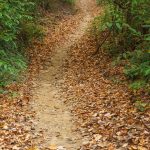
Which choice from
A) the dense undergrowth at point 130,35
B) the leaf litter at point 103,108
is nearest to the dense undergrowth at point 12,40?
the leaf litter at point 103,108

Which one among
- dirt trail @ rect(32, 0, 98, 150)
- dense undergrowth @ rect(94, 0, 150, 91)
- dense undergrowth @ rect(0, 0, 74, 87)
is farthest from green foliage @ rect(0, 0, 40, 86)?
dense undergrowth @ rect(94, 0, 150, 91)

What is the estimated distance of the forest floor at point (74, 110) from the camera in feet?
26.2

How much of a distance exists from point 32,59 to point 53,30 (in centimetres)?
759

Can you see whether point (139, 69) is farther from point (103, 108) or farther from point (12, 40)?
point (12, 40)

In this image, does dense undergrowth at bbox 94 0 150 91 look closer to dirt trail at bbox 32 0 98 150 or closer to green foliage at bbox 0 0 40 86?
dirt trail at bbox 32 0 98 150

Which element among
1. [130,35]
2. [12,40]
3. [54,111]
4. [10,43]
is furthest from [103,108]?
[12,40]

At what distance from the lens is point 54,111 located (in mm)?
10477

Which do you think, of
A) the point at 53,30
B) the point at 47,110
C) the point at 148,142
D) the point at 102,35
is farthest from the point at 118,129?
the point at 53,30

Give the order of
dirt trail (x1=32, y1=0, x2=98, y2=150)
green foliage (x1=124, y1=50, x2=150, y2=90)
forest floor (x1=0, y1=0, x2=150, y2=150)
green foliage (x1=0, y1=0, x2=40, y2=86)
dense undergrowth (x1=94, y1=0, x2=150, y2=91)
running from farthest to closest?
green foliage (x1=0, y1=0, x2=40, y2=86) → dense undergrowth (x1=94, y1=0, x2=150, y2=91) → green foliage (x1=124, y1=50, x2=150, y2=90) → dirt trail (x1=32, y1=0, x2=98, y2=150) → forest floor (x1=0, y1=0, x2=150, y2=150)

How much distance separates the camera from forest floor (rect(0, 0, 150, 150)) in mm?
8000

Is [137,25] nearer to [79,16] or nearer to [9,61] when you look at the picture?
[9,61]

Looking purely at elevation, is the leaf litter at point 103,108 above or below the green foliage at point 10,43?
below

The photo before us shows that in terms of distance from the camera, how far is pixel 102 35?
19.3 m

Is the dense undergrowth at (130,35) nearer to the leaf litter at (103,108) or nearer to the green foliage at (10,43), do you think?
the leaf litter at (103,108)
